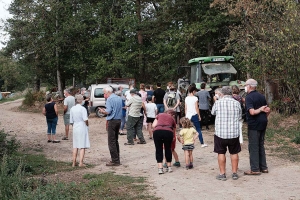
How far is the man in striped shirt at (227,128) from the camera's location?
7.85m

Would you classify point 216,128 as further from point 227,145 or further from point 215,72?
point 215,72

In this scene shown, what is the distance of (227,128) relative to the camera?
7840 mm

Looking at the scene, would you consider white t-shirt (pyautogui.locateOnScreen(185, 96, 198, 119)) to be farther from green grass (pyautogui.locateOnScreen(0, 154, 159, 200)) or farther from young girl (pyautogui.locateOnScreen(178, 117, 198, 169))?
green grass (pyautogui.locateOnScreen(0, 154, 159, 200))

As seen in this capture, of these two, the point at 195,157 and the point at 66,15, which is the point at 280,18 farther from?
the point at 66,15

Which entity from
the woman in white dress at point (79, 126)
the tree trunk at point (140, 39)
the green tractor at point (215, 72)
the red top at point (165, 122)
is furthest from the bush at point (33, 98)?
the red top at point (165, 122)

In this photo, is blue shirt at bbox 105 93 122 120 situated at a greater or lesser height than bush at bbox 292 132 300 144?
greater

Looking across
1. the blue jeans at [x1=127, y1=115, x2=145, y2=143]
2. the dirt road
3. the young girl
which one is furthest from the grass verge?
the blue jeans at [x1=127, y1=115, x2=145, y2=143]

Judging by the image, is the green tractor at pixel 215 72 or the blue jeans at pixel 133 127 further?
the green tractor at pixel 215 72

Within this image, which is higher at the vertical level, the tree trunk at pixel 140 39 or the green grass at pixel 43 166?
the tree trunk at pixel 140 39

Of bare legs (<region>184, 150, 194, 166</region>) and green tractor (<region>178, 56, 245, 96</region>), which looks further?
green tractor (<region>178, 56, 245, 96</region>)

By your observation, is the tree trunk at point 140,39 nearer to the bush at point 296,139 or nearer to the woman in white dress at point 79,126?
the bush at point 296,139

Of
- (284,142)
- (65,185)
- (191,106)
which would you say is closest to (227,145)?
(65,185)

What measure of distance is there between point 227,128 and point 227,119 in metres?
0.17

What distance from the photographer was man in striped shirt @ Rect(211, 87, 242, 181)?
7848 mm
